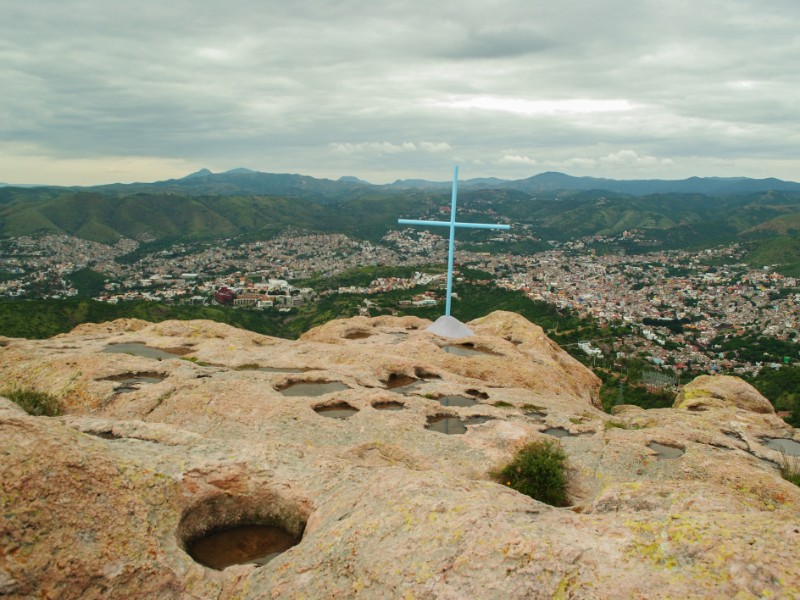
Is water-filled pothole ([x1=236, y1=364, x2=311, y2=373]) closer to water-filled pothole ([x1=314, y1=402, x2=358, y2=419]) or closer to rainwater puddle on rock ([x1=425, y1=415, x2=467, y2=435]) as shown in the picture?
water-filled pothole ([x1=314, y1=402, x2=358, y2=419])

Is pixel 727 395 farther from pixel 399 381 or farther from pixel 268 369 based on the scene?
pixel 268 369

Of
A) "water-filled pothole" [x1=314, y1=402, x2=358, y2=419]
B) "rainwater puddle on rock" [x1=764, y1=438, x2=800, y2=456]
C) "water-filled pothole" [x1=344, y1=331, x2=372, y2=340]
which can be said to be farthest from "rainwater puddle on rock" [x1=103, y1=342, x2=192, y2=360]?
"rainwater puddle on rock" [x1=764, y1=438, x2=800, y2=456]

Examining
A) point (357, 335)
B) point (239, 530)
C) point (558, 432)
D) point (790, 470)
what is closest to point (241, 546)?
point (239, 530)

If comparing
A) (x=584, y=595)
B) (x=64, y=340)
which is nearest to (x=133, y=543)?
(x=584, y=595)

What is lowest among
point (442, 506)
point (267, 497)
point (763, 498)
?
point (763, 498)

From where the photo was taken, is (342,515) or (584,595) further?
(342,515)

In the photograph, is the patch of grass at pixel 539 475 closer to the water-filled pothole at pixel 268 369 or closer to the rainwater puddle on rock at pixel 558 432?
the rainwater puddle on rock at pixel 558 432

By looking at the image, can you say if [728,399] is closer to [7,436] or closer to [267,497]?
[267,497]
